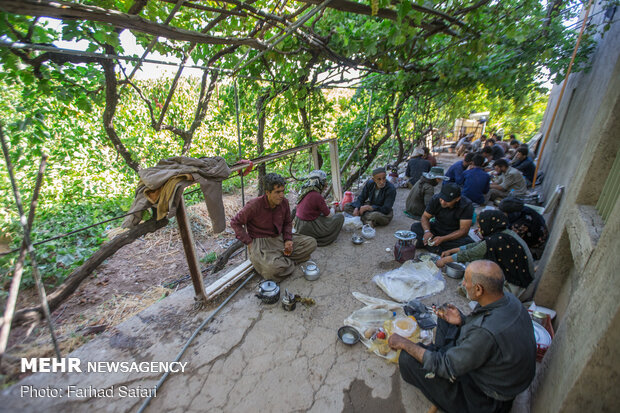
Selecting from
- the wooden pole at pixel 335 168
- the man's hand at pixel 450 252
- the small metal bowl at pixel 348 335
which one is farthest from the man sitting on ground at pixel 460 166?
the small metal bowl at pixel 348 335

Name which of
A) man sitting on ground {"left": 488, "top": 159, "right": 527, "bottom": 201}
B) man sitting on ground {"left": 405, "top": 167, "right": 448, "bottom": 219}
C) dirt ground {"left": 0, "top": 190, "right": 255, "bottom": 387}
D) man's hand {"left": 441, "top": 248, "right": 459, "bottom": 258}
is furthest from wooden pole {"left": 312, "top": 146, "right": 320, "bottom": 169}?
man sitting on ground {"left": 488, "top": 159, "right": 527, "bottom": 201}

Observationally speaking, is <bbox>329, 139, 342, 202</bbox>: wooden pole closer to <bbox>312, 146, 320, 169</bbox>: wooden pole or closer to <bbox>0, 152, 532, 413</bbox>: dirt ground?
<bbox>312, 146, 320, 169</bbox>: wooden pole

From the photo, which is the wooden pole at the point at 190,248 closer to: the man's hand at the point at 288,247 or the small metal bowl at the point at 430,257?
the man's hand at the point at 288,247

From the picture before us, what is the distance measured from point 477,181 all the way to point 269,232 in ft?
Result: 17.4

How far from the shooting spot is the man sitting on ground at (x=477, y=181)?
622cm

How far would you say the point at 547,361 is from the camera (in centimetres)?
200

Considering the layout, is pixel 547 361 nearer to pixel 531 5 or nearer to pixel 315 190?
pixel 315 190

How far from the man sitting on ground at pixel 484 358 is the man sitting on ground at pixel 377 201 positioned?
3.51 m

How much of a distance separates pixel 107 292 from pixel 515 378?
A: 19.9 feet

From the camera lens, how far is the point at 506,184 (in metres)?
6.69

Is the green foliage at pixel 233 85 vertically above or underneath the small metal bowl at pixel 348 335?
above

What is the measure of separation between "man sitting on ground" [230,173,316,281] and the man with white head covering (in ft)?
2.25

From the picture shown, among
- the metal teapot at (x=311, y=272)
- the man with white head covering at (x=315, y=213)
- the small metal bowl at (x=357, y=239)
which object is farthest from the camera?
the small metal bowl at (x=357, y=239)

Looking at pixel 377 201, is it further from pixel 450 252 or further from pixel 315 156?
pixel 450 252
